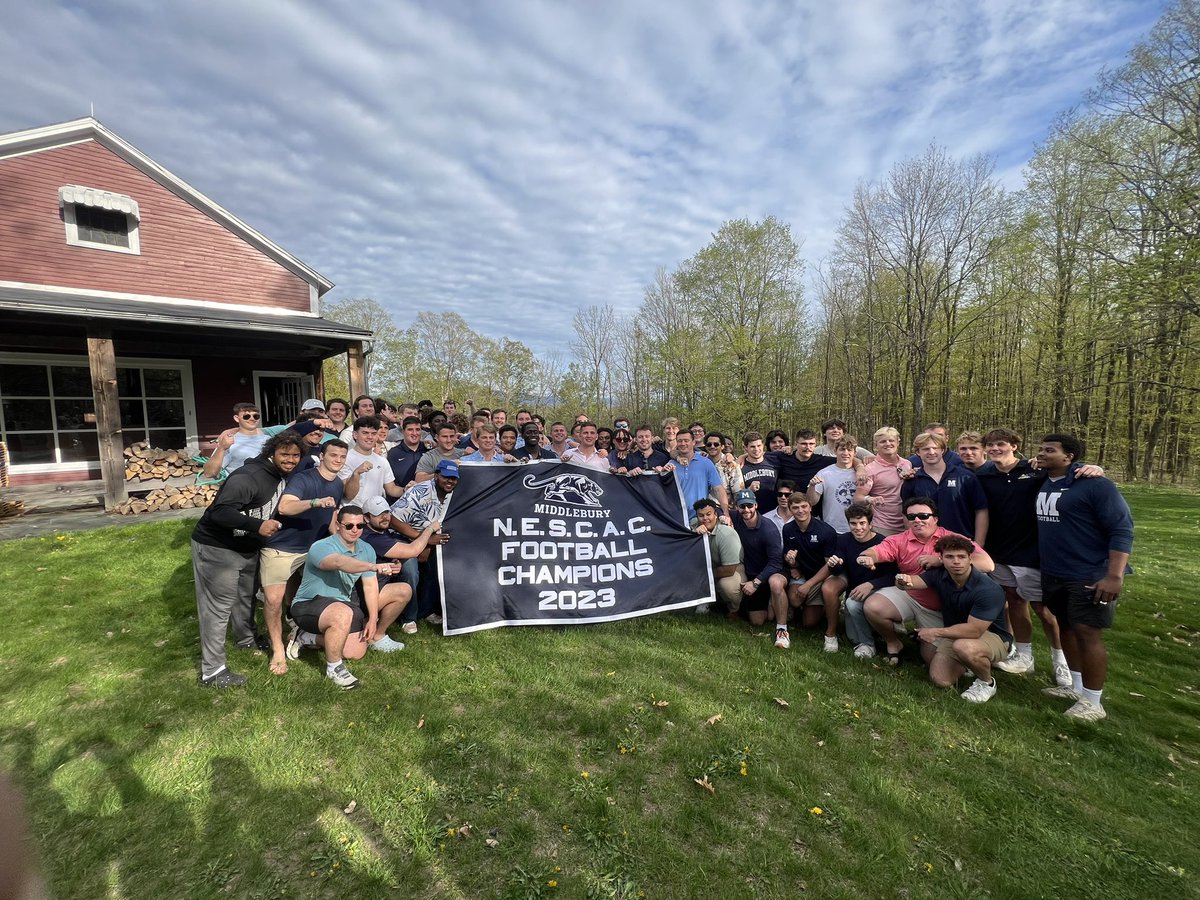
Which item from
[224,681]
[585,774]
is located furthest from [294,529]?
[585,774]

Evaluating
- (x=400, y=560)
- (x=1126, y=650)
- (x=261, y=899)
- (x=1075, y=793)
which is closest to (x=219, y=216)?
(x=400, y=560)

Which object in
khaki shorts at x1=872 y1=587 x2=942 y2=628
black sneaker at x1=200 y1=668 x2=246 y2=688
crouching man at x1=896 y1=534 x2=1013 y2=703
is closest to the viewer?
black sneaker at x1=200 y1=668 x2=246 y2=688

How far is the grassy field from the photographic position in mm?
2416

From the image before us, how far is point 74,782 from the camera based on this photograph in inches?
113

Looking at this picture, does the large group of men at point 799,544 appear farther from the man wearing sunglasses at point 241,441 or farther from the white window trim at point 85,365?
the white window trim at point 85,365

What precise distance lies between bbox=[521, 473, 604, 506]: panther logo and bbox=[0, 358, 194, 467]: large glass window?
10.7 m

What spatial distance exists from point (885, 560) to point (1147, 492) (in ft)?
58.8

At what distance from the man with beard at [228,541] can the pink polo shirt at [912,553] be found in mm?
5282

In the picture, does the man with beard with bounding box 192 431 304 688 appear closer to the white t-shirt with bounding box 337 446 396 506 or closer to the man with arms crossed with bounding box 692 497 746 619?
the white t-shirt with bounding box 337 446 396 506

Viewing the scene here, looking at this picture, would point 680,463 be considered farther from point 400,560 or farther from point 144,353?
point 144,353

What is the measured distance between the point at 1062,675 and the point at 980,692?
2.92 feet

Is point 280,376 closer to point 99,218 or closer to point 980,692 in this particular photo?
point 99,218

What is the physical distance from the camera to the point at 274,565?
4.20 m

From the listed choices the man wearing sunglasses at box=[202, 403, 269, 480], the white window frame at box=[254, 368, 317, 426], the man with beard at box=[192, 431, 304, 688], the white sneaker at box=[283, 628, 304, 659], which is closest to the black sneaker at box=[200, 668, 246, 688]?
the man with beard at box=[192, 431, 304, 688]
